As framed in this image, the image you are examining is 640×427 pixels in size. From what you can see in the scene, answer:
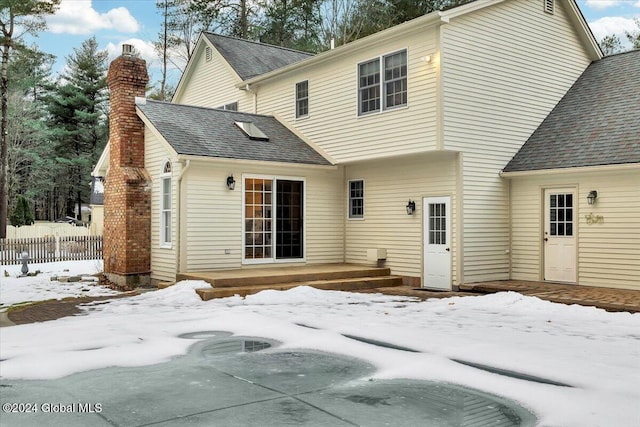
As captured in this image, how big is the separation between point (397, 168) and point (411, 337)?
23.1 feet

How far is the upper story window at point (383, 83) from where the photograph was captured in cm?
1326

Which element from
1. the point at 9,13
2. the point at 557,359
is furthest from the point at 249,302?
the point at 9,13

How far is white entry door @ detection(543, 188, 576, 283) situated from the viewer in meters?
12.7

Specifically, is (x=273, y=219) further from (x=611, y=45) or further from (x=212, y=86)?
(x=611, y=45)

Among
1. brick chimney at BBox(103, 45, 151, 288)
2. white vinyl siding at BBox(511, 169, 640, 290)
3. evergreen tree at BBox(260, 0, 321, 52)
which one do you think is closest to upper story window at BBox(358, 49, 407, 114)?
white vinyl siding at BBox(511, 169, 640, 290)

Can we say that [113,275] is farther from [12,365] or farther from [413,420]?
[413,420]

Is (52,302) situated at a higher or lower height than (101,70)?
lower

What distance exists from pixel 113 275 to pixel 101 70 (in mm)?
32646

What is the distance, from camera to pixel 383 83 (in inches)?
537

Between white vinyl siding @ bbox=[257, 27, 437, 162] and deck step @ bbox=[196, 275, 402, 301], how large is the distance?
2.88 metres

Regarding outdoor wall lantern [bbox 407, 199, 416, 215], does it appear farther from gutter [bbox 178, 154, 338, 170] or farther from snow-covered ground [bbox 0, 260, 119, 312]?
snow-covered ground [bbox 0, 260, 119, 312]

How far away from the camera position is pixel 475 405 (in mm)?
4949

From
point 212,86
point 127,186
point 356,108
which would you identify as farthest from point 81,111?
point 356,108

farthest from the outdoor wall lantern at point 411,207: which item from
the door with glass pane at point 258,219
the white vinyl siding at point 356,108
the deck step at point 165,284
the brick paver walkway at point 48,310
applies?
the brick paver walkway at point 48,310
